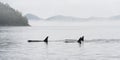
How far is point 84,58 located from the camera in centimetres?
5191

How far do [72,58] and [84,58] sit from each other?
82.5 inches

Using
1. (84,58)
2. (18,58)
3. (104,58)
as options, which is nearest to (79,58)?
(84,58)

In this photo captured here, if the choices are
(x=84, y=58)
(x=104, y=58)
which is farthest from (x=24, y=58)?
(x=104, y=58)

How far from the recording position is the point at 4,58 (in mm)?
53000

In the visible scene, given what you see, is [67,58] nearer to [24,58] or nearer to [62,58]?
[62,58]

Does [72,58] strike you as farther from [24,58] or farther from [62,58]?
[24,58]

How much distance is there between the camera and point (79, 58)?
52156 millimetres

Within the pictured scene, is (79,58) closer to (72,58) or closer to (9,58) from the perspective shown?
(72,58)

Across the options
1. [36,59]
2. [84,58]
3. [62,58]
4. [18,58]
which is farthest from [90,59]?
[18,58]

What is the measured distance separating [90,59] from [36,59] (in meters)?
9.21

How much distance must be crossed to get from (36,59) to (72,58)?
6256 mm

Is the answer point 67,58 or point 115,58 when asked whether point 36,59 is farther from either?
point 115,58

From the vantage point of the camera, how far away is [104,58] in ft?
170

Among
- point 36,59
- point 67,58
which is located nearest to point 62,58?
point 67,58
